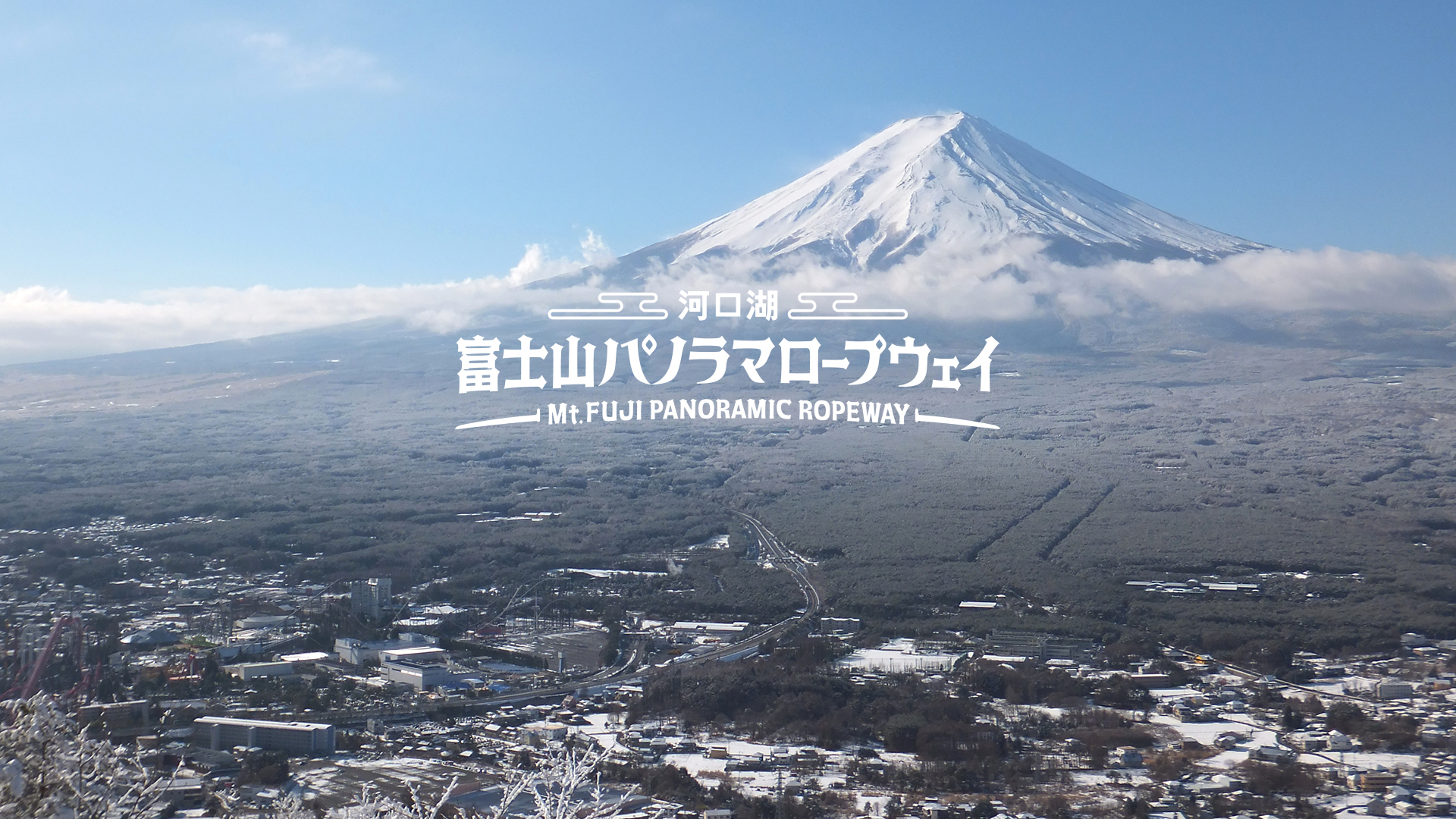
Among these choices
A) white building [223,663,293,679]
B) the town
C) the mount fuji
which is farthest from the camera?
the mount fuji

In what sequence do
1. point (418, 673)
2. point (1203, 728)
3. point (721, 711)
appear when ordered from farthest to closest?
point (418, 673) < point (721, 711) < point (1203, 728)

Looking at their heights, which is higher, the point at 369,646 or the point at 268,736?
the point at 268,736

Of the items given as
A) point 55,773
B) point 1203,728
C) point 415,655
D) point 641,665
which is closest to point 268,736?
point 415,655

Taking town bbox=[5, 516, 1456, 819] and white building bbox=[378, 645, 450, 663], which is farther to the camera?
white building bbox=[378, 645, 450, 663]

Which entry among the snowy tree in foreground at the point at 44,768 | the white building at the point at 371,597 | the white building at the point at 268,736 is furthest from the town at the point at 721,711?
the snowy tree in foreground at the point at 44,768

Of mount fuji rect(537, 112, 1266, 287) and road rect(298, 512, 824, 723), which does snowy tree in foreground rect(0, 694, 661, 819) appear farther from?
mount fuji rect(537, 112, 1266, 287)

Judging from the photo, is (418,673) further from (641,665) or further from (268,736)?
(268,736)

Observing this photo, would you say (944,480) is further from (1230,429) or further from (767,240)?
(767,240)

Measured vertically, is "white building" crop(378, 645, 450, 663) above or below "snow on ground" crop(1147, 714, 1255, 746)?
below

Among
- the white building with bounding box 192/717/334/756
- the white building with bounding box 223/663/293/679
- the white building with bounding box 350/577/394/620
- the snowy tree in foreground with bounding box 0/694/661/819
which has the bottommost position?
the white building with bounding box 350/577/394/620

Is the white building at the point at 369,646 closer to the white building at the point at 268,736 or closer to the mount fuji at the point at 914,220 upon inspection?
the white building at the point at 268,736

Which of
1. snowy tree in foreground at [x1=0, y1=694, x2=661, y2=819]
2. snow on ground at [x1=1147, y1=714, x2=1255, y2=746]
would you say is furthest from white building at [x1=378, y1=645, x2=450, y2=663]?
snowy tree in foreground at [x1=0, y1=694, x2=661, y2=819]
